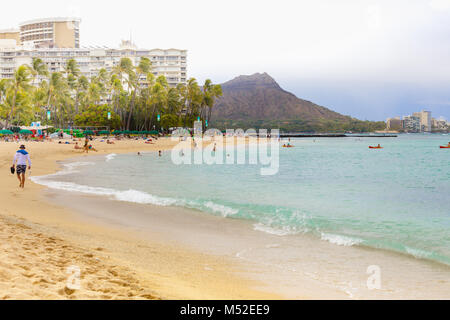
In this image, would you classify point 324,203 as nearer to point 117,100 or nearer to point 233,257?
point 233,257

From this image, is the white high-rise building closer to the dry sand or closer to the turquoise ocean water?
the turquoise ocean water

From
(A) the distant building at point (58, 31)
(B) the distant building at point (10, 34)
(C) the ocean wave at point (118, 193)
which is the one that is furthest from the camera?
(B) the distant building at point (10, 34)

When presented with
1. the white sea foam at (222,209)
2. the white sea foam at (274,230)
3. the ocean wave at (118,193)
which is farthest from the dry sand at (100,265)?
the ocean wave at (118,193)

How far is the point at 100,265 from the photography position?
5.69 metres

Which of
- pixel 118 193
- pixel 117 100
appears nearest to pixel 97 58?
pixel 117 100

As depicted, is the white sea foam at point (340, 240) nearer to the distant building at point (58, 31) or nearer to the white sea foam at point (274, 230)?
the white sea foam at point (274, 230)

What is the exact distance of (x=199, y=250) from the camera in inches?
307

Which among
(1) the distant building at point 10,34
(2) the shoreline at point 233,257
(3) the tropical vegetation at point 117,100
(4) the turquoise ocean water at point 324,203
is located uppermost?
(1) the distant building at point 10,34

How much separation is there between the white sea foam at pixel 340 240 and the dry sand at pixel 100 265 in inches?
127

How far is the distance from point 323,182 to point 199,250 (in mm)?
17787

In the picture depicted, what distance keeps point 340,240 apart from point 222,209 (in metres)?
4.95

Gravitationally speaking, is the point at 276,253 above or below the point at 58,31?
below

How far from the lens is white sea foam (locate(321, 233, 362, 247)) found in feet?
28.9

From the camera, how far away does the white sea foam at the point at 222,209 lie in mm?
12344
